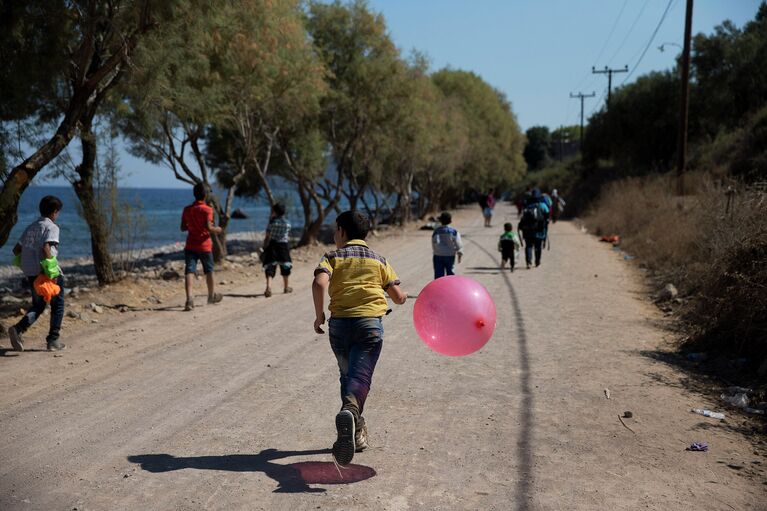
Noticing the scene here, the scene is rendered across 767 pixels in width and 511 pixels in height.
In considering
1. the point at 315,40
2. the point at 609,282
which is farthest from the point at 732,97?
the point at 609,282

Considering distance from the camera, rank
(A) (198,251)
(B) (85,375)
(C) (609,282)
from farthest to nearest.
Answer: (C) (609,282)
(A) (198,251)
(B) (85,375)

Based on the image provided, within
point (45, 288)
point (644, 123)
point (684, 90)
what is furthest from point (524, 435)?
point (644, 123)

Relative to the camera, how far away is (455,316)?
4.87 m

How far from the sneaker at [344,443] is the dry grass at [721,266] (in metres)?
5.08

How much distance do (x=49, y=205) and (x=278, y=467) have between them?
4.87 meters

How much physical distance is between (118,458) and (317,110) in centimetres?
1981

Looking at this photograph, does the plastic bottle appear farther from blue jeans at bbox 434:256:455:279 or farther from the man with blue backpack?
the man with blue backpack

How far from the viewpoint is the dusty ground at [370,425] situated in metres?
4.27

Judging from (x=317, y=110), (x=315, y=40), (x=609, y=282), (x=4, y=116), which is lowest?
(x=609, y=282)

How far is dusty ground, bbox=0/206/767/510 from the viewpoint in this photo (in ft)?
14.0

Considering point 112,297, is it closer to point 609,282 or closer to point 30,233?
point 30,233

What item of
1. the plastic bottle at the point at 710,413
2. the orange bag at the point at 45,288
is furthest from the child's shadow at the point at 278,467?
the orange bag at the point at 45,288

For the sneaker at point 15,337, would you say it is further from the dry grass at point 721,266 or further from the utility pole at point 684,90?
the utility pole at point 684,90

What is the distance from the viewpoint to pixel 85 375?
23.1 ft
